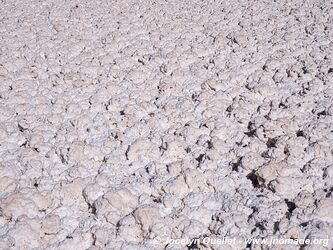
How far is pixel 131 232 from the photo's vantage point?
4.23 ft

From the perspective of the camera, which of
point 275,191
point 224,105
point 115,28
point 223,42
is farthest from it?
point 115,28

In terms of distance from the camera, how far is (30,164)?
5.19 feet

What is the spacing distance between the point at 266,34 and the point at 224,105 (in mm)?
1011

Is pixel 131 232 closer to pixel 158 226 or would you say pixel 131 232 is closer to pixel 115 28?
pixel 158 226

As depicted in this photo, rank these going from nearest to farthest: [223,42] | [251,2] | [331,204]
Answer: [331,204] → [223,42] → [251,2]

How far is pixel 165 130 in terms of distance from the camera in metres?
1.80

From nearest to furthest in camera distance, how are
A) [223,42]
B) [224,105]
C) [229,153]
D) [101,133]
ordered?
[229,153]
[101,133]
[224,105]
[223,42]

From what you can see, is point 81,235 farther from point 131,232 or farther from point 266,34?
point 266,34

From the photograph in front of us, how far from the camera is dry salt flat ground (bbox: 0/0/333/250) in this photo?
4.27ft

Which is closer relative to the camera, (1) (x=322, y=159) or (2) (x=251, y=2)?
(1) (x=322, y=159)

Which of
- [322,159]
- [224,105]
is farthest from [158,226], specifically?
[224,105]

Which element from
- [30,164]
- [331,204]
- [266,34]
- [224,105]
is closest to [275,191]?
[331,204]

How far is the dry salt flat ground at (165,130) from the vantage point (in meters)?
1.30

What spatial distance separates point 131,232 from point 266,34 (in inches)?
74.3
